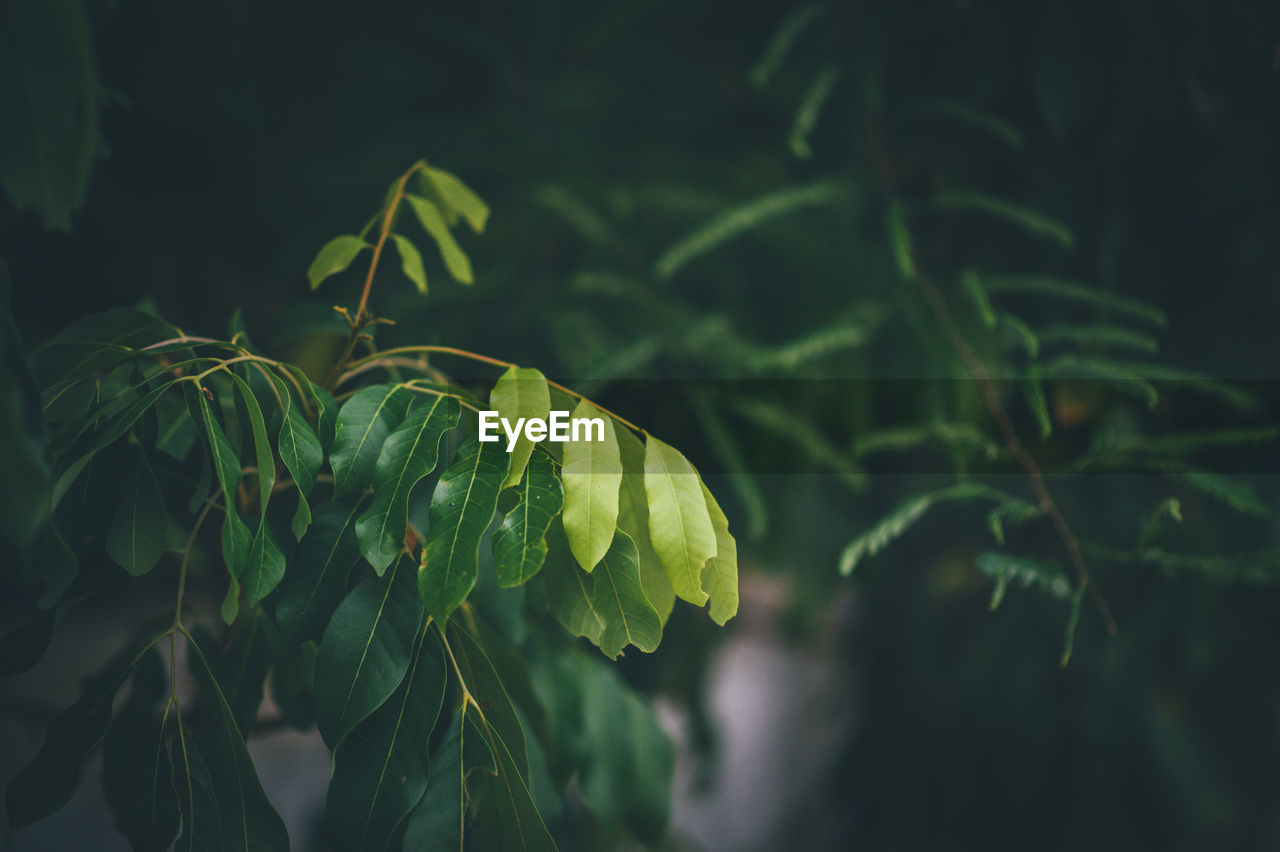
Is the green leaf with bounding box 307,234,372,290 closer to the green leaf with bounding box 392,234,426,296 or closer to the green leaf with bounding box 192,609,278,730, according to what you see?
the green leaf with bounding box 392,234,426,296

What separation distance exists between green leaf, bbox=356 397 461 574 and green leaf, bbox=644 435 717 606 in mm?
101

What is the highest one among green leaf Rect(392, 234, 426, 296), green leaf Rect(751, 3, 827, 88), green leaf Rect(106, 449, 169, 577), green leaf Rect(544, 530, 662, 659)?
green leaf Rect(751, 3, 827, 88)

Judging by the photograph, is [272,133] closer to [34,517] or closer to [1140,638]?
[34,517]

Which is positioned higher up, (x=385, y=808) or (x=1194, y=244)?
(x=1194, y=244)

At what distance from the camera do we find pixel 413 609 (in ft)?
1.02

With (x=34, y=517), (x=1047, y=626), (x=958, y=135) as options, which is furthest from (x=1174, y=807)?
(x=34, y=517)

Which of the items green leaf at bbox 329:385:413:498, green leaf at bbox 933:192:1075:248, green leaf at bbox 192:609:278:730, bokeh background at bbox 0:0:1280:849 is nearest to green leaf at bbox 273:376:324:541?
green leaf at bbox 329:385:413:498

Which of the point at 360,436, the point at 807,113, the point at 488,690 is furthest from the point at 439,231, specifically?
the point at 807,113

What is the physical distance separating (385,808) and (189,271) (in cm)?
84

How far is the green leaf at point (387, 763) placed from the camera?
0.30m

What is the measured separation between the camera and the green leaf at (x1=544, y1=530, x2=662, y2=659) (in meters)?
0.30

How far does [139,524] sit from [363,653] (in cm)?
12

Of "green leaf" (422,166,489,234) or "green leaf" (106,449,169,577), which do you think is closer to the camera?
"green leaf" (106,449,169,577)

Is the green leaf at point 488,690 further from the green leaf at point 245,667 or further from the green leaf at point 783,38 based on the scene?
the green leaf at point 783,38
